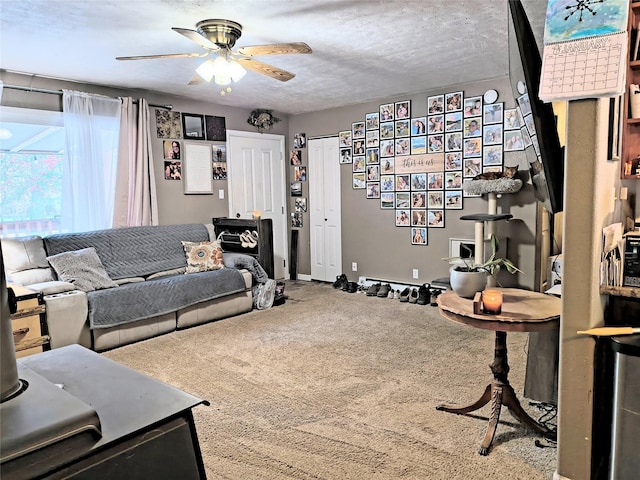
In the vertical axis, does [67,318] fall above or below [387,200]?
below

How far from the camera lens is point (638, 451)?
1.65 meters

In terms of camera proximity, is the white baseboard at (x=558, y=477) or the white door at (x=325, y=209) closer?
the white baseboard at (x=558, y=477)

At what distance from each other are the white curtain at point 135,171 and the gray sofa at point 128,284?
0.25 meters

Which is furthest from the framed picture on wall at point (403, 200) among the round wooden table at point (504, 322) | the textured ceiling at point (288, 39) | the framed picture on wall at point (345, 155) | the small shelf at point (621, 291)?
the small shelf at point (621, 291)

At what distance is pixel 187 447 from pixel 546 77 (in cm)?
174

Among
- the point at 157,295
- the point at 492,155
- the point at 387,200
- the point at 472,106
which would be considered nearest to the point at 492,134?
the point at 492,155

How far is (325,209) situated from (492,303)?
4.49 m

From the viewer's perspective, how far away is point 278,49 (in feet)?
9.89

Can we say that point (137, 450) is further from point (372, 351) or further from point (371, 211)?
point (371, 211)

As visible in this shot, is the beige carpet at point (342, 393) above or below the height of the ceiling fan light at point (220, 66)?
below

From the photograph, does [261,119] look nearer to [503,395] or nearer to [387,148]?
[387,148]

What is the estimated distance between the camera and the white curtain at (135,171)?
4.85m

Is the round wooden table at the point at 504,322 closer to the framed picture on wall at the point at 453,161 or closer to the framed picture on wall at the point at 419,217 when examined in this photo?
the framed picture on wall at the point at 453,161

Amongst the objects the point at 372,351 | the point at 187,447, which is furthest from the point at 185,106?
the point at 187,447
